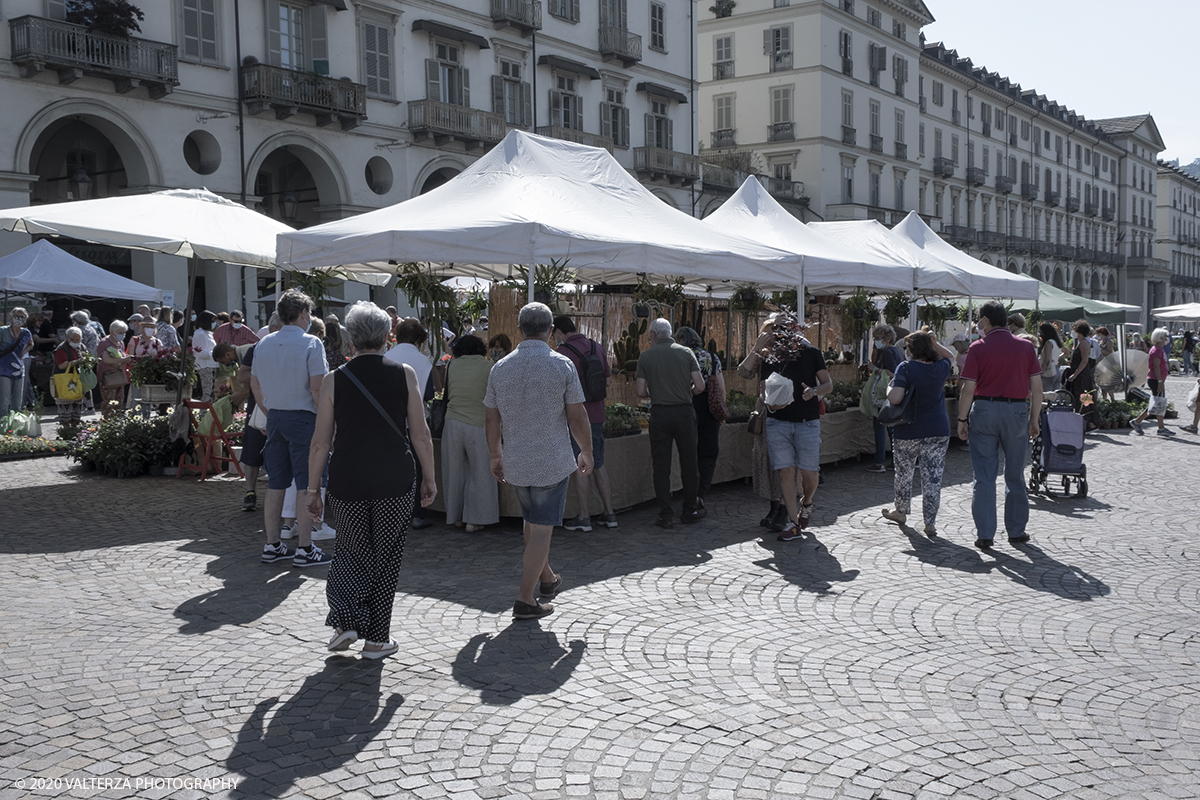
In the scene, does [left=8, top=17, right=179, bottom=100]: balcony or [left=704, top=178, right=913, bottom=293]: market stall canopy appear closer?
[left=704, top=178, right=913, bottom=293]: market stall canopy

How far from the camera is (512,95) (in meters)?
28.5

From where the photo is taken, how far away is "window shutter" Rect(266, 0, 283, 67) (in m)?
22.6

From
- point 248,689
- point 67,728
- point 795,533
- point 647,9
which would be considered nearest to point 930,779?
point 248,689

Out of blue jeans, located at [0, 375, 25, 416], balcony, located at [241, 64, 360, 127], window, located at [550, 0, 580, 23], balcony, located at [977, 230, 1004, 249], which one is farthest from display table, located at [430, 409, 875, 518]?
balcony, located at [977, 230, 1004, 249]

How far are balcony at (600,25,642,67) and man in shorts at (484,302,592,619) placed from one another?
1093 inches

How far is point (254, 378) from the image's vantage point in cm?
669

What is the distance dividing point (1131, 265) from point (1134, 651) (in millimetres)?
85214

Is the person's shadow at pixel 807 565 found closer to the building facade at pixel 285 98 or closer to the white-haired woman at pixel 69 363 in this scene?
the white-haired woman at pixel 69 363

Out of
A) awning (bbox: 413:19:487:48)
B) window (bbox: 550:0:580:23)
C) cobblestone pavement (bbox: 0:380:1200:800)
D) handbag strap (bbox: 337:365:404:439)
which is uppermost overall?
window (bbox: 550:0:580:23)

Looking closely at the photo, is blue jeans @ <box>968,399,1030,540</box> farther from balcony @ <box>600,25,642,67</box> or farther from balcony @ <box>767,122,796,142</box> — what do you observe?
balcony @ <box>767,122,796,142</box>

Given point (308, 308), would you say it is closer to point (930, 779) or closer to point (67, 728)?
point (67, 728)

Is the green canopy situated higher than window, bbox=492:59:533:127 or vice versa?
window, bbox=492:59:533:127

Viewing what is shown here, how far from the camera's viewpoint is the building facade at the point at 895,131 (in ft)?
144

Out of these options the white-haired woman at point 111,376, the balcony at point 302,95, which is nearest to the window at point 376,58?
the balcony at point 302,95
